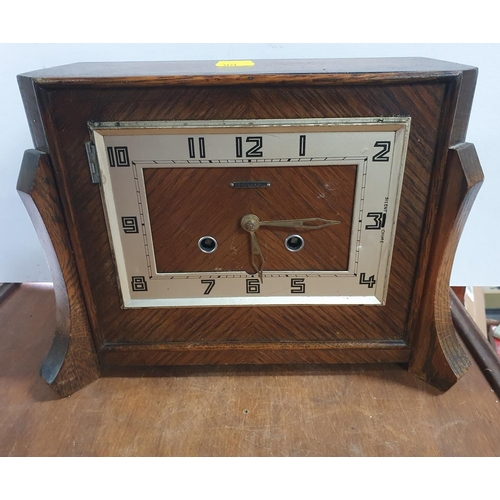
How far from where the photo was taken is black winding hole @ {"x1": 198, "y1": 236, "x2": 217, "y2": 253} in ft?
2.46

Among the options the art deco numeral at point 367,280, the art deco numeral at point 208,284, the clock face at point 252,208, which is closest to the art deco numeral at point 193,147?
the clock face at point 252,208

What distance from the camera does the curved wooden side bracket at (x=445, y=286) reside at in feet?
2.18

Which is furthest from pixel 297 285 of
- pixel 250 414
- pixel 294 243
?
pixel 250 414

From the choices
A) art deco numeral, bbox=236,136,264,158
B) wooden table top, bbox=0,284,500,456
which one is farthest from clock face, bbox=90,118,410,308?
wooden table top, bbox=0,284,500,456

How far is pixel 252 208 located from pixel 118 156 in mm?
224

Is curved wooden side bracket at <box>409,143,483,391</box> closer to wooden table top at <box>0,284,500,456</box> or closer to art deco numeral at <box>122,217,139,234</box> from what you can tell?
wooden table top at <box>0,284,500,456</box>

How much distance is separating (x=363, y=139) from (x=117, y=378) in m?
0.62

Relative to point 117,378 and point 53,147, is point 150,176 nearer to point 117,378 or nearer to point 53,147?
point 53,147

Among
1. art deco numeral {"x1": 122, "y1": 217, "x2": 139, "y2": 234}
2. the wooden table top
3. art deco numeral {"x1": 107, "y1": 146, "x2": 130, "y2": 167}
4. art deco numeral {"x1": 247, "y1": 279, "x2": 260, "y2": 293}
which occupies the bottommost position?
the wooden table top

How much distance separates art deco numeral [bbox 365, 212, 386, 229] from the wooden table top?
302 mm

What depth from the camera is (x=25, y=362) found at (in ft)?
2.97

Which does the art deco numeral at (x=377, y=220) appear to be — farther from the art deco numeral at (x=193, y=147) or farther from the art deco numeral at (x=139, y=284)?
the art deco numeral at (x=139, y=284)

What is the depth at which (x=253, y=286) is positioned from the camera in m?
0.79

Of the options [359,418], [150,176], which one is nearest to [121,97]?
[150,176]
